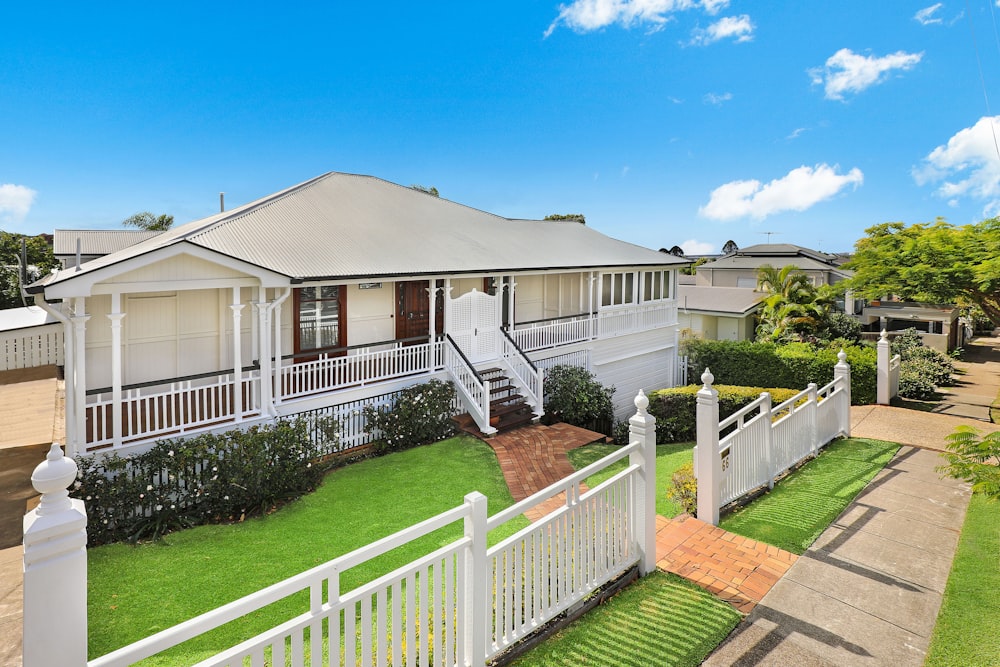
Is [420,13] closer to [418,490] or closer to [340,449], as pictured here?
[340,449]

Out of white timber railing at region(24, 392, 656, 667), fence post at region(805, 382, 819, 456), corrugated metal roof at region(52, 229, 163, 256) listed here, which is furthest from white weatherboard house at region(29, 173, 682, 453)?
fence post at region(805, 382, 819, 456)

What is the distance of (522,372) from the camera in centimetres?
1451

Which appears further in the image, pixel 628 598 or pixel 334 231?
pixel 334 231

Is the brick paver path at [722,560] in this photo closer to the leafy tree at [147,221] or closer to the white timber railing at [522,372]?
the white timber railing at [522,372]

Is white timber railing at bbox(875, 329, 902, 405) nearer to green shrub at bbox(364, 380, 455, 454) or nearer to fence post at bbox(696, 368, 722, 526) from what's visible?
fence post at bbox(696, 368, 722, 526)

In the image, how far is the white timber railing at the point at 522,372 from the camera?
13.9 meters

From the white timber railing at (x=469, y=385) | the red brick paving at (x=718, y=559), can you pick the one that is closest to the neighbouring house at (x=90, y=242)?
the white timber railing at (x=469, y=385)

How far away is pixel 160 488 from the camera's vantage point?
789 centimetres

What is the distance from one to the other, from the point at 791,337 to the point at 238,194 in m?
23.7

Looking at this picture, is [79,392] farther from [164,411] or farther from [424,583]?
[424,583]

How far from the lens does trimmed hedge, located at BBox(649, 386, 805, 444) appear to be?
49.4 ft

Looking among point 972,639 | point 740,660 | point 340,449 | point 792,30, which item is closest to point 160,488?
point 340,449

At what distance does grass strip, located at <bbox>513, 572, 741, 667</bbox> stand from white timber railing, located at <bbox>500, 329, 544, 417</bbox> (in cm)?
871

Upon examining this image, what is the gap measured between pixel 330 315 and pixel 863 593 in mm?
11630
